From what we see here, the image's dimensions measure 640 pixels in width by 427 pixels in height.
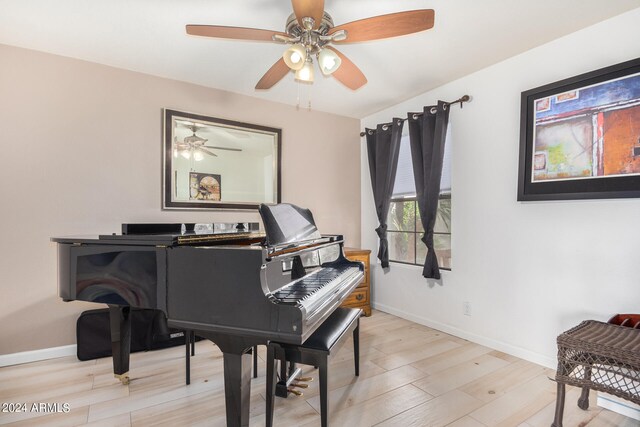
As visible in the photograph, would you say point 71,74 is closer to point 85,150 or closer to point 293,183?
point 85,150

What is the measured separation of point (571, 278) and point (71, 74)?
13.9ft

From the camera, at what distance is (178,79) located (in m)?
3.10

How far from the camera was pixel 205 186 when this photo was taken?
10.6ft

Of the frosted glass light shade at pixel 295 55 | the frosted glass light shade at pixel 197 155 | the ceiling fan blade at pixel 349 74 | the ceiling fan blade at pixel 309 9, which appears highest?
the ceiling fan blade at pixel 309 9

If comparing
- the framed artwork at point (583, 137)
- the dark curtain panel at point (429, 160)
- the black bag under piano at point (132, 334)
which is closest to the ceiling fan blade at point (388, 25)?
the framed artwork at point (583, 137)

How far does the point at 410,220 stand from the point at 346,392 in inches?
83.9

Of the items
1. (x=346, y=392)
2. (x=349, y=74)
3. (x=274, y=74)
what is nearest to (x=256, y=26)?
(x=274, y=74)

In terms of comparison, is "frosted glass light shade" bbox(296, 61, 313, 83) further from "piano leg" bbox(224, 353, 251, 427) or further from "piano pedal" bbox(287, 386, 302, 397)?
"piano pedal" bbox(287, 386, 302, 397)

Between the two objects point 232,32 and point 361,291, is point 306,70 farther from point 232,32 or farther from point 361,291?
point 361,291

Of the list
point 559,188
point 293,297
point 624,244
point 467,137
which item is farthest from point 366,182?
point 293,297

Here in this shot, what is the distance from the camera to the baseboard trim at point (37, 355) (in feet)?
8.14

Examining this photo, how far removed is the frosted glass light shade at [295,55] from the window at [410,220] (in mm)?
1893

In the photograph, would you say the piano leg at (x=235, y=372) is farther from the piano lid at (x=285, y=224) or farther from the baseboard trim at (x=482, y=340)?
the baseboard trim at (x=482, y=340)

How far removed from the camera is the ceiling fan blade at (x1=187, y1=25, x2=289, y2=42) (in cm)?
179
